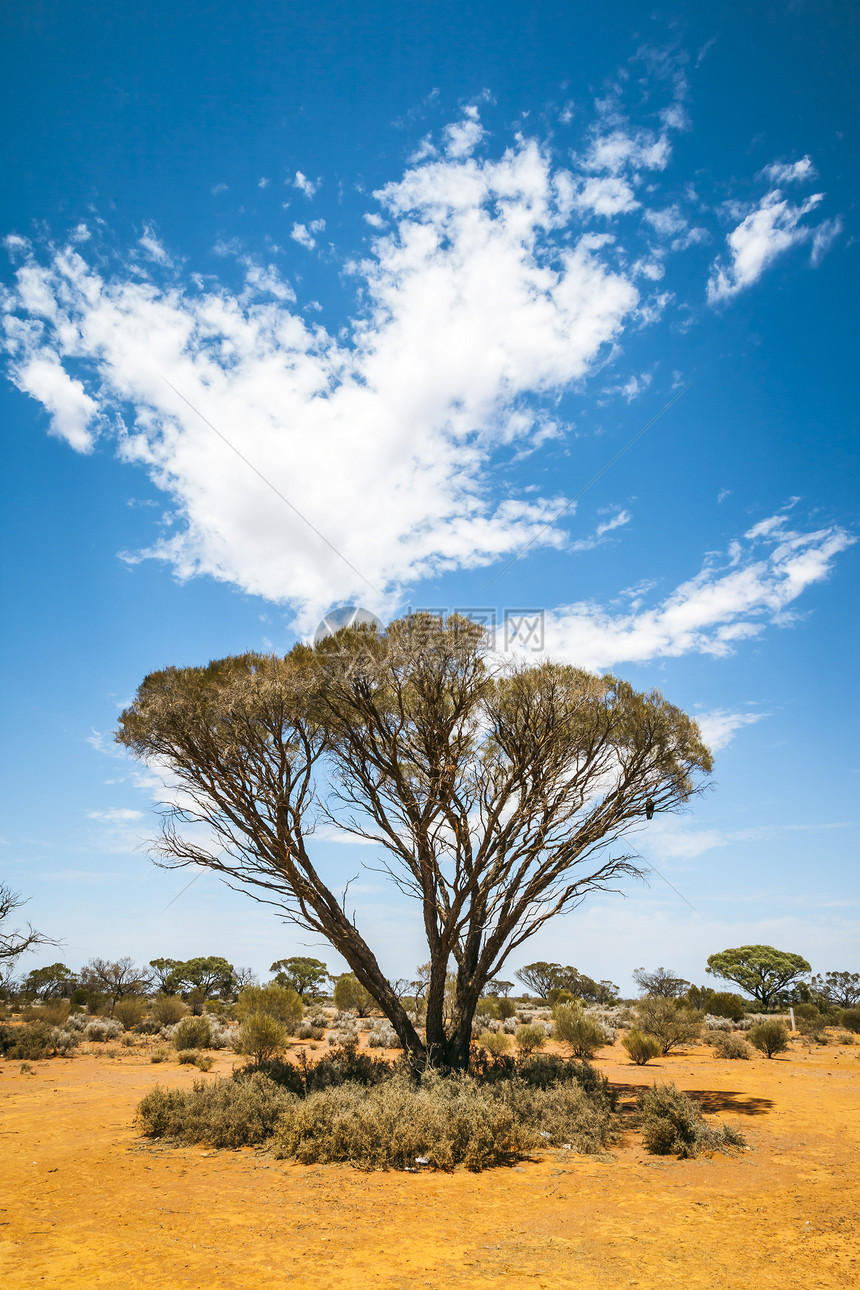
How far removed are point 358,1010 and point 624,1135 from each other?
840 inches

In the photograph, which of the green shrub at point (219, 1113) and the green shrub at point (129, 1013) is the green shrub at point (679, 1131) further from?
the green shrub at point (129, 1013)

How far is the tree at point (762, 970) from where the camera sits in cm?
3662

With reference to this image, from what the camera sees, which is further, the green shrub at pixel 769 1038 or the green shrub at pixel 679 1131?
the green shrub at pixel 769 1038

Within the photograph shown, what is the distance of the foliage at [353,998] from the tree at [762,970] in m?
22.2

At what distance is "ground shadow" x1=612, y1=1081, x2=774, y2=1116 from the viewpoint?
12.0 m

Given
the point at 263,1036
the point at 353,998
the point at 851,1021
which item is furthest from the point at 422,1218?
the point at 851,1021

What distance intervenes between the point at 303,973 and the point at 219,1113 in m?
32.6

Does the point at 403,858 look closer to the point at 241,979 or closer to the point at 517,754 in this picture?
the point at 517,754

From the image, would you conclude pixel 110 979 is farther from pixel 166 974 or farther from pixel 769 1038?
pixel 769 1038

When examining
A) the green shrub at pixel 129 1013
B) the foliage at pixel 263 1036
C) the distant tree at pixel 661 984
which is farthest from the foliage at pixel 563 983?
the foliage at pixel 263 1036

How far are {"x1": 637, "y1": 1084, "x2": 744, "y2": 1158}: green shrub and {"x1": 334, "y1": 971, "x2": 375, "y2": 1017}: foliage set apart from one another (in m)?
21.0

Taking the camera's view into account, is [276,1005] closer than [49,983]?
Yes

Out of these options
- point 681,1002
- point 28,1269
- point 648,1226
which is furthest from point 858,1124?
point 681,1002

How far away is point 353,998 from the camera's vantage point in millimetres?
28625
